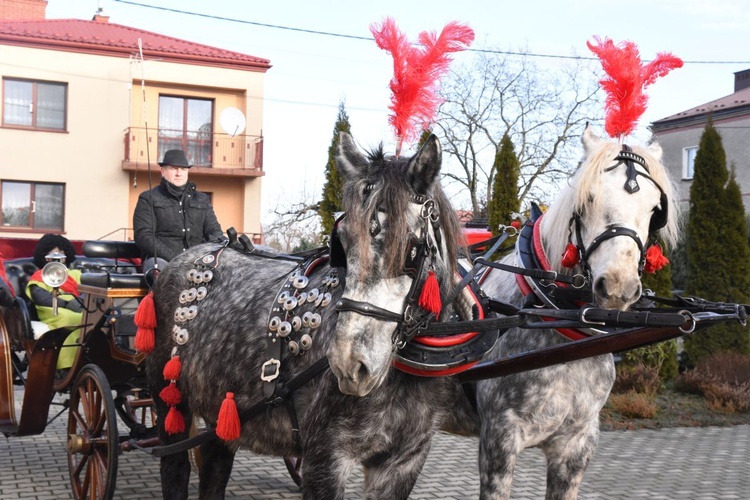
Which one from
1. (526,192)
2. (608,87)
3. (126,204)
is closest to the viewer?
(608,87)

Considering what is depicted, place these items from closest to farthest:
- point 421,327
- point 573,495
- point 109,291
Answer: point 421,327
point 573,495
point 109,291

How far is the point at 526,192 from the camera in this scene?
28.8 meters

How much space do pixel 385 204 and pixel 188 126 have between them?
22.1 metres

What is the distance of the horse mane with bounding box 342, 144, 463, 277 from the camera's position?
2.72 meters

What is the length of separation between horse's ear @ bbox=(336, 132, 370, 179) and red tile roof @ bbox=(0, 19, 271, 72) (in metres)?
21.1

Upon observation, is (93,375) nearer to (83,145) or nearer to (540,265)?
(540,265)

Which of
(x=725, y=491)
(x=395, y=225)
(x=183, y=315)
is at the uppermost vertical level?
(x=395, y=225)

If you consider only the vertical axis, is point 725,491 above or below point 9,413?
below

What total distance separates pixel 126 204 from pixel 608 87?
822 inches

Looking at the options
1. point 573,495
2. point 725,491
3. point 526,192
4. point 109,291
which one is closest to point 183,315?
point 109,291

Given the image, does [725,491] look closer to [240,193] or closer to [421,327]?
[421,327]

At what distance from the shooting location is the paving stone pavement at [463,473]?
604 centimetres

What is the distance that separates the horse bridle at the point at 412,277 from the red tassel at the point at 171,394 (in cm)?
177

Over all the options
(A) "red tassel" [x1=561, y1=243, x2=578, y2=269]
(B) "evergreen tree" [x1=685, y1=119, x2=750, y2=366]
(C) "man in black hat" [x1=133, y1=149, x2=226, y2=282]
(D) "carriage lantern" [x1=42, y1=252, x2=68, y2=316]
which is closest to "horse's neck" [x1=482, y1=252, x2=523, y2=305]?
(A) "red tassel" [x1=561, y1=243, x2=578, y2=269]
